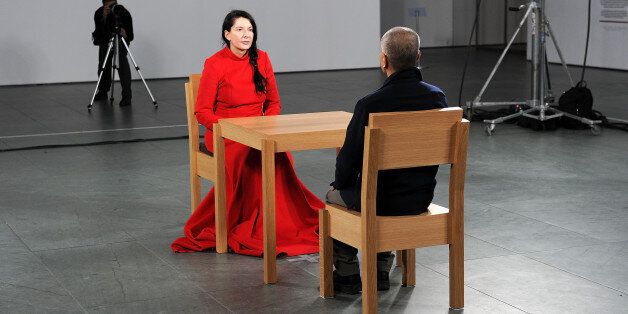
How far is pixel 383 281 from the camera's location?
4172mm

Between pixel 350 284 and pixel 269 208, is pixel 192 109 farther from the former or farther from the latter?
pixel 350 284

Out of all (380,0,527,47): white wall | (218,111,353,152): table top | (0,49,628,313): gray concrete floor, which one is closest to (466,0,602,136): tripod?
(0,49,628,313): gray concrete floor

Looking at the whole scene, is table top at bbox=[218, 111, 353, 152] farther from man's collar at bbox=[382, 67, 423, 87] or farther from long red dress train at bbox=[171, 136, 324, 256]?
man's collar at bbox=[382, 67, 423, 87]

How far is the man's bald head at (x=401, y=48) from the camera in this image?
3697mm

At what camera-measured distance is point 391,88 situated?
3.69m

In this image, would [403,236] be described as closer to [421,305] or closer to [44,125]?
[421,305]

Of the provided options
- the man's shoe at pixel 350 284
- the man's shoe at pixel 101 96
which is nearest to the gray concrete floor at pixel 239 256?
the man's shoe at pixel 350 284

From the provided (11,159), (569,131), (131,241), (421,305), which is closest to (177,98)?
(11,159)

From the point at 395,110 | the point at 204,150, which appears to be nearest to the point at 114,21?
the point at 204,150

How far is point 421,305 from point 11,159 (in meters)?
4.67

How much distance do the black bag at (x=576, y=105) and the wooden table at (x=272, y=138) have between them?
14.5 feet

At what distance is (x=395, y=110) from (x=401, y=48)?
23cm

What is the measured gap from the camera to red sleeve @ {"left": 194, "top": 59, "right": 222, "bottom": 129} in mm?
5031

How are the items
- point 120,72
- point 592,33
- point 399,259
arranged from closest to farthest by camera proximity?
point 399,259 → point 120,72 → point 592,33
